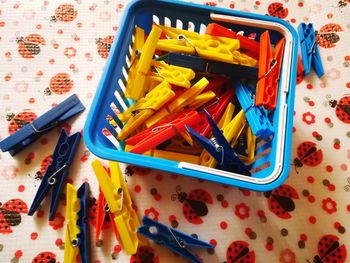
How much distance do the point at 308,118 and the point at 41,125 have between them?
0.63m

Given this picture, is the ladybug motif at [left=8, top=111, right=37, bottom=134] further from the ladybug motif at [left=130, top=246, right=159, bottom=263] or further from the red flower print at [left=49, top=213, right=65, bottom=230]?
the ladybug motif at [left=130, top=246, right=159, bottom=263]

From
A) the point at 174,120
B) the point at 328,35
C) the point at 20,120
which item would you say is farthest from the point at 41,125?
the point at 328,35

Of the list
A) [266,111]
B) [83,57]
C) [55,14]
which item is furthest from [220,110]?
[55,14]

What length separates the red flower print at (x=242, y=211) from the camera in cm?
61

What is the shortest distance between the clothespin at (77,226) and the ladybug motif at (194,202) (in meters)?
0.19

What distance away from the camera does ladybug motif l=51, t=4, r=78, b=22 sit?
2.58 ft

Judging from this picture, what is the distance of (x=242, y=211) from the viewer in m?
0.62

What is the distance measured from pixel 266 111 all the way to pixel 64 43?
0.55 m

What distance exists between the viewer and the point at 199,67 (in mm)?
612

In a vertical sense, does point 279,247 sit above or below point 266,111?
below

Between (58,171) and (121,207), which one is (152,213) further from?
(58,171)

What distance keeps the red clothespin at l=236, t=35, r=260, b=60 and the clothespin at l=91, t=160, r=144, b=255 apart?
0.41 meters

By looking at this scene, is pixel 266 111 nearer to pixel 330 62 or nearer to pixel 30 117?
pixel 330 62

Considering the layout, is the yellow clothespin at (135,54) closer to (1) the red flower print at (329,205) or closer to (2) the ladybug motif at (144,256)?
(2) the ladybug motif at (144,256)
